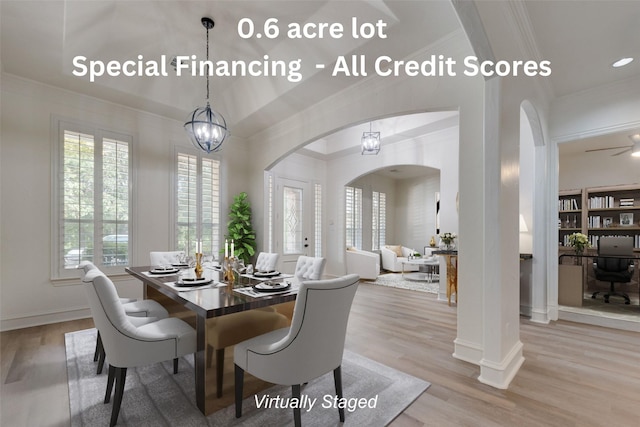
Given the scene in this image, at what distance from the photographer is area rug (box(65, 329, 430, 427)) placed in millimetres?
1854

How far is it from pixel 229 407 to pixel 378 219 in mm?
7911

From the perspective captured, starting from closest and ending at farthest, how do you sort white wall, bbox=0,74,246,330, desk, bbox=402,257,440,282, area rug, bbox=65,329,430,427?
area rug, bbox=65,329,430,427 → white wall, bbox=0,74,246,330 → desk, bbox=402,257,440,282

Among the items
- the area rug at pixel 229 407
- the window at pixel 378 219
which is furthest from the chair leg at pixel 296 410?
the window at pixel 378 219

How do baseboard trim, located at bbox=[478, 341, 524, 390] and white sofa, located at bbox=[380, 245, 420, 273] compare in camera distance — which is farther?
white sofa, located at bbox=[380, 245, 420, 273]

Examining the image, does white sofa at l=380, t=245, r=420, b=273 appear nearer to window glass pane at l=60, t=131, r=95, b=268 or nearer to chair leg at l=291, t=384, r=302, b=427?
chair leg at l=291, t=384, r=302, b=427

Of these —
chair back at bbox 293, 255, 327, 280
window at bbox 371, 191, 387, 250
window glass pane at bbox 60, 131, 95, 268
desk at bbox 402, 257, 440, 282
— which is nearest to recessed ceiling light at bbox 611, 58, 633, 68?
chair back at bbox 293, 255, 327, 280

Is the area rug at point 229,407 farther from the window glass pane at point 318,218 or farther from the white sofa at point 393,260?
the white sofa at point 393,260

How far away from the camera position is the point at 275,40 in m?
3.45

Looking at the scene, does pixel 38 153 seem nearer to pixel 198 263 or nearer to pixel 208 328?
pixel 198 263

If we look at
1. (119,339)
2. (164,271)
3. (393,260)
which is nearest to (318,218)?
(393,260)

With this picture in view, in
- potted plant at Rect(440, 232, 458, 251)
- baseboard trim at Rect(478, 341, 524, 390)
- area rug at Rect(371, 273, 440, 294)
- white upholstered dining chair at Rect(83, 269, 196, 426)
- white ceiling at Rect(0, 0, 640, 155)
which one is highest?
white ceiling at Rect(0, 0, 640, 155)

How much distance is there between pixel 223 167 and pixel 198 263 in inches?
124

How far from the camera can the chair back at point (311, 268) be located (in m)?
2.95

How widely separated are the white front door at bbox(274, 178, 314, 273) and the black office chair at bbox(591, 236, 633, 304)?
5.35 m
